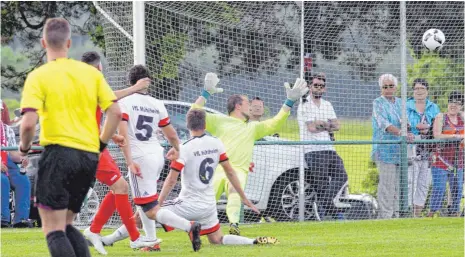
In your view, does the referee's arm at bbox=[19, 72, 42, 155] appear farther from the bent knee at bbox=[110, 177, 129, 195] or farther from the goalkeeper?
the goalkeeper

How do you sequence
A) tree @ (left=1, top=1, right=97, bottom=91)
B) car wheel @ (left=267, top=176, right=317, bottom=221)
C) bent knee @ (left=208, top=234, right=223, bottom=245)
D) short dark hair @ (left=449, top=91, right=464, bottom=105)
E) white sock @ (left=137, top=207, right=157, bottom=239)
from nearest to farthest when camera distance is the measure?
white sock @ (left=137, top=207, right=157, bottom=239) < bent knee @ (left=208, top=234, right=223, bottom=245) < car wheel @ (left=267, top=176, right=317, bottom=221) < short dark hair @ (left=449, top=91, right=464, bottom=105) < tree @ (left=1, top=1, right=97, bottom=91)

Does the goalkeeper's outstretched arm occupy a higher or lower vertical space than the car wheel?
higher

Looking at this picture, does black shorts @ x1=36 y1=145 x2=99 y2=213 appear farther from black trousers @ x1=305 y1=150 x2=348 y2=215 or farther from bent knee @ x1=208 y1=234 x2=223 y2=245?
black trousers @ x1=305 y1=150 x2=348 y2=215

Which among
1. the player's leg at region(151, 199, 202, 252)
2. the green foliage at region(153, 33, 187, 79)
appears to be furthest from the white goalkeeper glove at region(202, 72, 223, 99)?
the green foliage at region(153, 33, 187, 79)

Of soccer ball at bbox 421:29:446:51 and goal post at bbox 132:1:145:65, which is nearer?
goal post at bbox 132:1:145:65

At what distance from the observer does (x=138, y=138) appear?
1108 centimetres

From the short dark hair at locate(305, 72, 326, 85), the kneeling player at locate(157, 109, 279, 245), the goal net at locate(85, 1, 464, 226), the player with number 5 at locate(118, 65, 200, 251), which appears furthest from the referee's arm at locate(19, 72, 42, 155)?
the short dark hair at locate(305, 72, 326, 85)

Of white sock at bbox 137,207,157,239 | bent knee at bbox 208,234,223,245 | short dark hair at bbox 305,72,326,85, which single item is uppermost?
short dark hair at bbox 305,72,326,85

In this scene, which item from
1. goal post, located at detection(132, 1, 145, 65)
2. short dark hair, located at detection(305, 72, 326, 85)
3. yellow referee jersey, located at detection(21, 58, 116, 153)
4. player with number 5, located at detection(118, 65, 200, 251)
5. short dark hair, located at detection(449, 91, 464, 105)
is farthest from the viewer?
short dark hair, located at detection(449, 91, 464, 105)

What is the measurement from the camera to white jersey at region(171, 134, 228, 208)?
1118cm

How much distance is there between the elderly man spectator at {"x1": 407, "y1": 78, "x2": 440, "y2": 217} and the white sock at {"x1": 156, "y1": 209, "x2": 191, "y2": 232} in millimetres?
6037

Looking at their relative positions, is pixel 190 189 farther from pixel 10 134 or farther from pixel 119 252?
pixel 10 134

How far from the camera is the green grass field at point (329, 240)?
1087 cm

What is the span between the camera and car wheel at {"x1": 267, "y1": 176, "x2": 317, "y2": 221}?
51.8 feet
